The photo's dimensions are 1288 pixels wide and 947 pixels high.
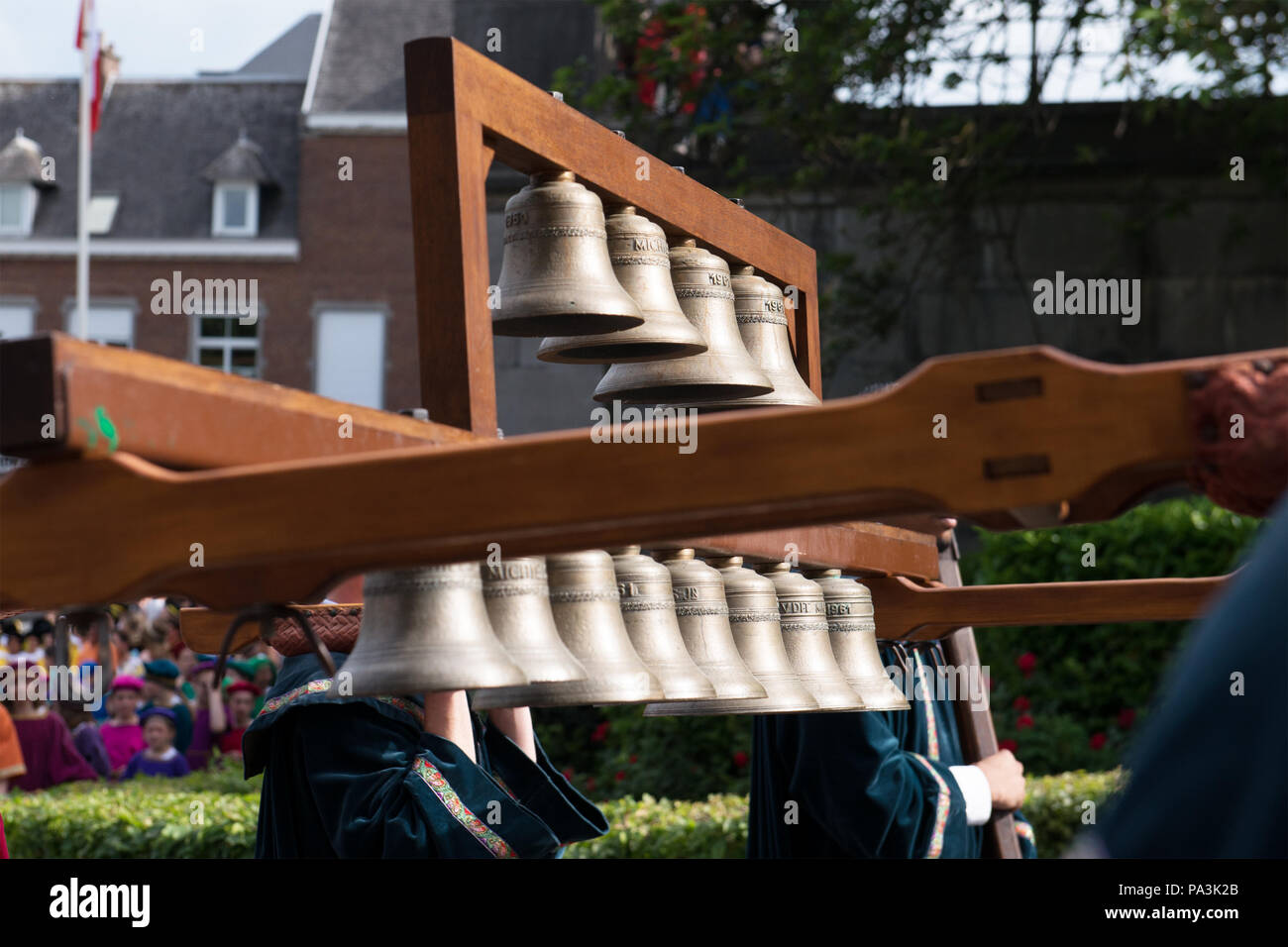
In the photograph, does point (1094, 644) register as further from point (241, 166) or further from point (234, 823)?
point (241, 166)

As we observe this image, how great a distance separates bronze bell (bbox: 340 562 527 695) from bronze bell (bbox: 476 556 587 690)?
0.06m

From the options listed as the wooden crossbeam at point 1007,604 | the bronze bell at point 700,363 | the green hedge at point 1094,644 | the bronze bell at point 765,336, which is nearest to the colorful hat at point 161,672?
the green hedge at point 1094,644

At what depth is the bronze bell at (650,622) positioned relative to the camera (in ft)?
7.78

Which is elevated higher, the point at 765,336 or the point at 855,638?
the point at 765,336

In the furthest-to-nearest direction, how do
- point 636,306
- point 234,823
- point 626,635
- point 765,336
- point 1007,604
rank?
1. point 234,823
2. point 1007,604
3. point 765,336
4. point 636,306
5. point 626,635

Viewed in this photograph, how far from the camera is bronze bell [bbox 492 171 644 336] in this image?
248 cm

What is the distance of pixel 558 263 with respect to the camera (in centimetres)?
250

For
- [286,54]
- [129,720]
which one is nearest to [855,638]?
[129,720]

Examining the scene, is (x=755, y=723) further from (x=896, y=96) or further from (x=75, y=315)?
(x=75, y=315)

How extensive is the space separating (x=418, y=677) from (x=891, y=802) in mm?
2290

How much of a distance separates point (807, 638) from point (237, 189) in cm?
2558

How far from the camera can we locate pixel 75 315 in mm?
27031
